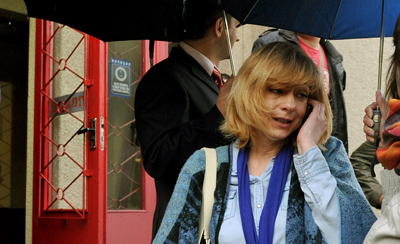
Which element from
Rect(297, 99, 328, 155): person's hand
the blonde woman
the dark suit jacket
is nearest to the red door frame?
the dark suit jacket

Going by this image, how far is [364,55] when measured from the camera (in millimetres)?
6688

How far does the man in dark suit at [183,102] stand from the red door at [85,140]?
5.44 feet

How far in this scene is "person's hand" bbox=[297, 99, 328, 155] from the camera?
95.8 inches

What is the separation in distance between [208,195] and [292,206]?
0.33 m

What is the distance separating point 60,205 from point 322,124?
3.14 m

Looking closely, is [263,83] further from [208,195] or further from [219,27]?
[219,27]

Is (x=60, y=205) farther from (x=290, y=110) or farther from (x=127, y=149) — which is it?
(x=290, y=110)

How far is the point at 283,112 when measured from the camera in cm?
250

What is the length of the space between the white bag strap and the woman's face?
0.81 ft

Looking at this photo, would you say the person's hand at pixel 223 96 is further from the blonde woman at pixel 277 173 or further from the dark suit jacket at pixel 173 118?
the blonde woman at pixel 277 173

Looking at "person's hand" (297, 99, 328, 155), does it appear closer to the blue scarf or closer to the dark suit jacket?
the blue scarf

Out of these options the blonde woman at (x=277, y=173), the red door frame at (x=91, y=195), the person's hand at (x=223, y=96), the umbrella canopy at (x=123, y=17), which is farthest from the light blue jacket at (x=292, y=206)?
the red door frame at (x=91, y=195)

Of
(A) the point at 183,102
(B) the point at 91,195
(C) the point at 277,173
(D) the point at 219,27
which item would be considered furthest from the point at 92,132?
(C) the point at 277,173

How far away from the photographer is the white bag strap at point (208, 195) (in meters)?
2.42
